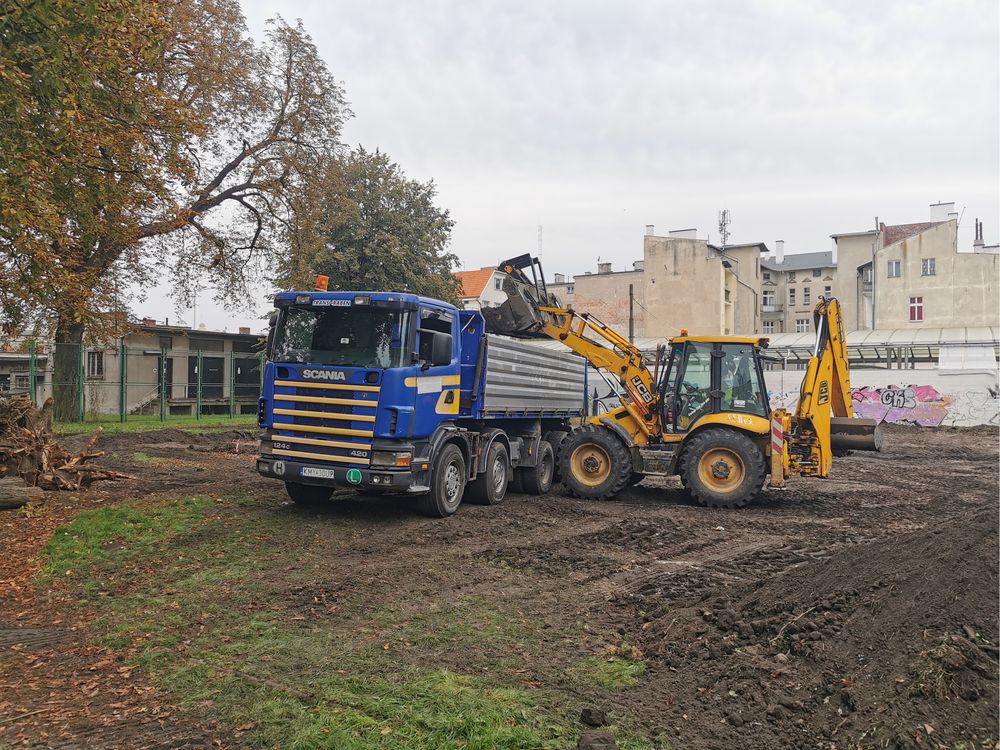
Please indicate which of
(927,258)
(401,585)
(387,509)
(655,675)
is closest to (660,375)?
(387,509)

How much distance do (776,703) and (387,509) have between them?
23.1ft

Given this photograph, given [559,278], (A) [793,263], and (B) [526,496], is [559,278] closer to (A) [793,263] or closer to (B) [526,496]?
(A) [793,263]

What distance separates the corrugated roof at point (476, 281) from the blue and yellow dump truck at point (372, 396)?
2095 inches

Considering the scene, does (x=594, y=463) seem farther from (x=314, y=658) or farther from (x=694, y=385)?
(x=314, y=658)

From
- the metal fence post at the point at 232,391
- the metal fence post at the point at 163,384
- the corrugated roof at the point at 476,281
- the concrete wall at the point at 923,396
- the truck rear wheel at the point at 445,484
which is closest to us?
the truck rear wheel at the point at 445,484

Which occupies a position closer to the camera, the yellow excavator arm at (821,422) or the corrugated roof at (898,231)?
the yellow excavator arm at (821,422)

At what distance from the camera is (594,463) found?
12.9m

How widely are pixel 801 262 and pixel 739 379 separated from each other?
242 ft

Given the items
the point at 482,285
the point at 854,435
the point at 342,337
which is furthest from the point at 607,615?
the point at 482,285

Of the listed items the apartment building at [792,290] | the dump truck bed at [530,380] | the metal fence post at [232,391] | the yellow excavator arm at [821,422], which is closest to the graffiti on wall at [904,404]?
the dump truck bed at [530,380]

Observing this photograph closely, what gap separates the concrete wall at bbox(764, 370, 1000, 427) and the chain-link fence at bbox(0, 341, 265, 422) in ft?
69.4

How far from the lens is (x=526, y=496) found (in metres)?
13.2

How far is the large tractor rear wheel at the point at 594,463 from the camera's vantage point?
41.5 ft

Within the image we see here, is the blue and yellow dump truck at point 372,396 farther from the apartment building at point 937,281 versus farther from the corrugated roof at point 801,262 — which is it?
the corrugated roof at point 801,262
